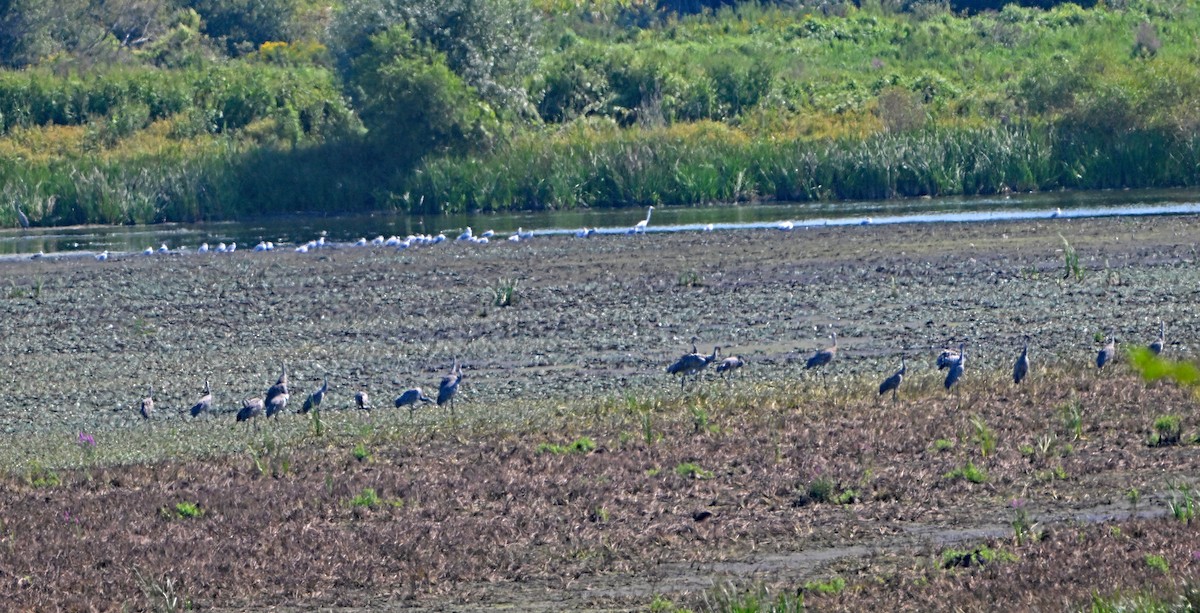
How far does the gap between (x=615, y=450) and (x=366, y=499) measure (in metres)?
2.21

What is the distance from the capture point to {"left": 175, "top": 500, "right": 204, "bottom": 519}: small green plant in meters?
11.6

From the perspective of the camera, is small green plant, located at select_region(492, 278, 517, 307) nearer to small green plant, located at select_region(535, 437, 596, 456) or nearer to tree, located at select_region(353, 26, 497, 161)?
small green plant, located at select_region(535, 437, 596, 456)

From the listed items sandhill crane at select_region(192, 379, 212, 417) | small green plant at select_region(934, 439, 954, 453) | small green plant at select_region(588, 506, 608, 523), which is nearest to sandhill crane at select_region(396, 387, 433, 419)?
sandhill crane at select_region(192, 379, 212, 417)

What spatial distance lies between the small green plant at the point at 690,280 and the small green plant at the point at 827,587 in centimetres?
1535

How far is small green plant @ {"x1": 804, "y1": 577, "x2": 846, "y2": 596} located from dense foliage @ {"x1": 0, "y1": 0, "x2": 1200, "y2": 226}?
31.7 metres

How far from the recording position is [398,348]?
66.6 ft

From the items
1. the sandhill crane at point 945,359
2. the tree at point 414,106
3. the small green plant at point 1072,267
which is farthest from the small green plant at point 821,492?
the tree at point 414,106

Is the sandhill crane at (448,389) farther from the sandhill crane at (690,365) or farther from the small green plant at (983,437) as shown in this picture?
the small green plant at (983,437)

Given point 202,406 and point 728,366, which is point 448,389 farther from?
point 728,366

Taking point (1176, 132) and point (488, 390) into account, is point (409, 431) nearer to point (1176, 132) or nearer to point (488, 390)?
point (488, 390)

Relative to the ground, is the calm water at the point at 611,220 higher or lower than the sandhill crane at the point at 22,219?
lower

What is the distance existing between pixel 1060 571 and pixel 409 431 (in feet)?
23.6

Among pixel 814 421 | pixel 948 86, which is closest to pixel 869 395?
pixel 814 421

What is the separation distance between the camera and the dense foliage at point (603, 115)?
134ft
